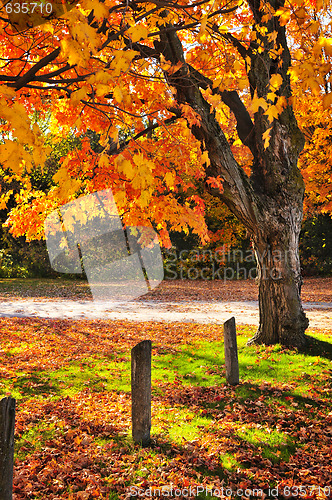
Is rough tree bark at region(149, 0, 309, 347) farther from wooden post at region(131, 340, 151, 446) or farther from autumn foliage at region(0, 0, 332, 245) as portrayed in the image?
wooden post at region(131, 340, 151, 446)

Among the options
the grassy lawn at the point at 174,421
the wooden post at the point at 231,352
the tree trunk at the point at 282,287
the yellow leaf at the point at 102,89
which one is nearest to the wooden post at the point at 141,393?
the grassy lawn at the point at 174,421

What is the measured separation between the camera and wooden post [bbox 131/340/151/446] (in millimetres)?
4332

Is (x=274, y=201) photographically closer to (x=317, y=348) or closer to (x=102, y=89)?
(x=317, y=348)

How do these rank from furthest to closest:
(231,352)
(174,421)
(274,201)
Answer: (274,201) → (231,352) → (174,421)

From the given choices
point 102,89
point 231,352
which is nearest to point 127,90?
point 102,89

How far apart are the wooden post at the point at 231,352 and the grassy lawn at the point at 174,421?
159 millimetres

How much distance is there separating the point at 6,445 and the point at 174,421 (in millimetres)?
2452

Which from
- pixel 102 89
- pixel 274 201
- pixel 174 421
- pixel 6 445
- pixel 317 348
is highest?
pixel 102 89

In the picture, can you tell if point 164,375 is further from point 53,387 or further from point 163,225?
point 163,225

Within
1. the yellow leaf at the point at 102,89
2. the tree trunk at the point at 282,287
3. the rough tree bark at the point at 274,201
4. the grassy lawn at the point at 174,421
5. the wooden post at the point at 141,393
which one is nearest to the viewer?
the yellow leaf at the point at 102,89

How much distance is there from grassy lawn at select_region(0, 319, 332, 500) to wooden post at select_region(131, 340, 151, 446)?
18cm

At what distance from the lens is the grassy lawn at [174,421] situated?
12.0 feet

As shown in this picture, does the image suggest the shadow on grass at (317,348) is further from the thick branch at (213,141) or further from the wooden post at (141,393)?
the wooden post at (141,393)

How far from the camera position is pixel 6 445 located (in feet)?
9.92
